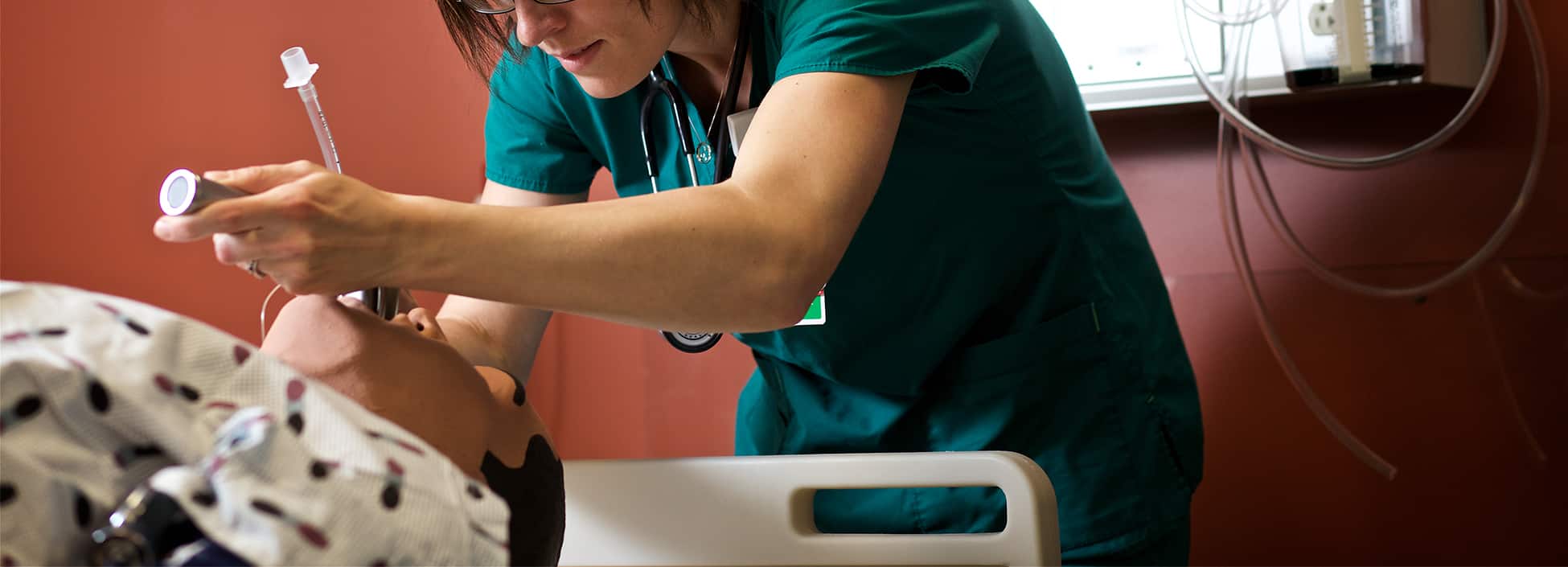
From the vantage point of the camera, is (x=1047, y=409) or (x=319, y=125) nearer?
(x=319, y=125)

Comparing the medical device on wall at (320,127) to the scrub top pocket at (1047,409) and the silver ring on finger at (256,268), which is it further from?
the scrub top pocket at (1047,409)

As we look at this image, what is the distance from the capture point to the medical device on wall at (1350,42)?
1.71 m

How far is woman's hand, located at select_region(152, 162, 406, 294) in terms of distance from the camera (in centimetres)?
62

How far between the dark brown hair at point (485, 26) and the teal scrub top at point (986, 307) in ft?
0.14

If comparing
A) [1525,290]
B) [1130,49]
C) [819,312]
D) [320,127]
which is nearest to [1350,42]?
[1130,49]

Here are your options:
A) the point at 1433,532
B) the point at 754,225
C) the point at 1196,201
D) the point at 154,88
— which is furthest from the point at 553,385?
the point at 754,225

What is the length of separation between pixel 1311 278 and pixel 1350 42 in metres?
0.37

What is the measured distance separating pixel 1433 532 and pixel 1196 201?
1.91 ft

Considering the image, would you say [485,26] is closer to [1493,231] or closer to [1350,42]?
[1350,42]

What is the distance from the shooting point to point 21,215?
1.35 meters

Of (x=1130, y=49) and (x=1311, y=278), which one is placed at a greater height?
(x=1130, y=49)

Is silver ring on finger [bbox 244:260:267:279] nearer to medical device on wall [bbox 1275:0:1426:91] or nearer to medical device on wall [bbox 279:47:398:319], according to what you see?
medical device on wall [bbox 279:47:398:319]

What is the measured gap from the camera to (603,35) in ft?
3.44

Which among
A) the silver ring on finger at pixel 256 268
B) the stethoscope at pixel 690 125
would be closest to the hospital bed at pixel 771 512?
the stethoscope at pixel 690 125
